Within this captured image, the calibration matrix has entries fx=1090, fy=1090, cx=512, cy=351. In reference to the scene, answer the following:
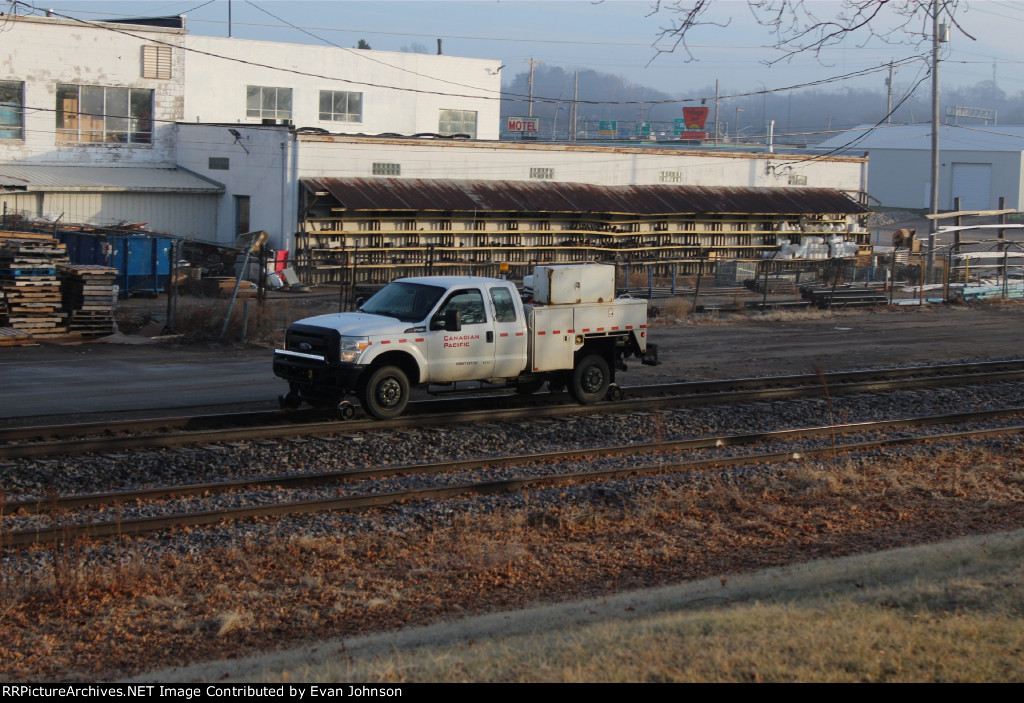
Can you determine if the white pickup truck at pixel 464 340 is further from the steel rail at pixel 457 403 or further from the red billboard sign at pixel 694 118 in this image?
the red billboard sign at pixel 694 118

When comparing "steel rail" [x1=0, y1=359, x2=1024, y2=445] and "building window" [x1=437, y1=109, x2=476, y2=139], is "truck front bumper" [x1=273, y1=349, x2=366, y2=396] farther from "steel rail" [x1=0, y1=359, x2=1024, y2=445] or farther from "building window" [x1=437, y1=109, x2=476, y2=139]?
"building window" [x1=437, y1=109, x2=476, y2=139]

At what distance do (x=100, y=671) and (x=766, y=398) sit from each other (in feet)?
44.1

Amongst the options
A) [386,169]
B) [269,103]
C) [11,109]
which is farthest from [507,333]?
[269,103]

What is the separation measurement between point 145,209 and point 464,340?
1103 inches

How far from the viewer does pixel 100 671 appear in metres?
7.19

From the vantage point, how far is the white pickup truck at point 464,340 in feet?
48.8

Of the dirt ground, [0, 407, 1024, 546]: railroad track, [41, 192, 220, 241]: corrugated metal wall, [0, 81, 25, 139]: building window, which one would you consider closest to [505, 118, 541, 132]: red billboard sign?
[41, 192, 220, 241]: corrugated metal wall

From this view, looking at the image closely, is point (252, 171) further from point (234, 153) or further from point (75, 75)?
point (75, 75)

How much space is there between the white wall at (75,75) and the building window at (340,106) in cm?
1091

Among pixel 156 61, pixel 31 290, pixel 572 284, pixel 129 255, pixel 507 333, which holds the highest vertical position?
pixel 156 61

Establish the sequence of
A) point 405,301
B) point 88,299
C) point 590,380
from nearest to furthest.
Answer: point 405,301 → point 590,380 → point 88,299

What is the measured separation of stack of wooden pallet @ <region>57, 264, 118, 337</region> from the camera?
23688 mm

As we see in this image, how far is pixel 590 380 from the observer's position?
1728cm

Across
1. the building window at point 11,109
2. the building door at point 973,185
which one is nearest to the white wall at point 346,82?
the building window at point 11,109
